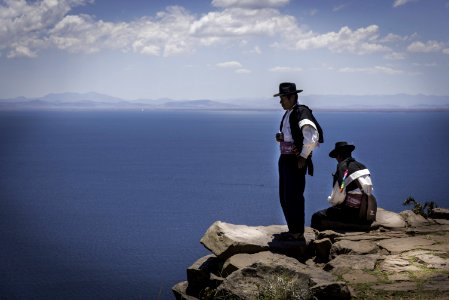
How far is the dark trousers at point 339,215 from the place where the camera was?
32.4ft

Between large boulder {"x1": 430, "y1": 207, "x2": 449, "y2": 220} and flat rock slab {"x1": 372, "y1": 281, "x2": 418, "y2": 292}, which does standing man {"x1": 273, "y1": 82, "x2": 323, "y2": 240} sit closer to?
flat rock slab {"x1": 372, "y1": 281, "x2": 418, "y2": 292}

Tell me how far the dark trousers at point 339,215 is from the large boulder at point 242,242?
30.6 inches

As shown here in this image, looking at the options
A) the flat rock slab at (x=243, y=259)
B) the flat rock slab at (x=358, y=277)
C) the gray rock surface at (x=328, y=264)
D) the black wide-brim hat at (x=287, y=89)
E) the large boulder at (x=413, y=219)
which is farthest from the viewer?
the large boulder at (x=413, y=219)

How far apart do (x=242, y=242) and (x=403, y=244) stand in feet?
8.87

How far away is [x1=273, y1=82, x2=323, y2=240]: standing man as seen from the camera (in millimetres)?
8867

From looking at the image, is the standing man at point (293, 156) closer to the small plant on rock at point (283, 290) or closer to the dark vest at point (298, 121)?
the dark vest at point (298, 121)

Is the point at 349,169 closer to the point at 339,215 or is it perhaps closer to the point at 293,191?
the point at 339,215

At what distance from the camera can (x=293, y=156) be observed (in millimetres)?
9008

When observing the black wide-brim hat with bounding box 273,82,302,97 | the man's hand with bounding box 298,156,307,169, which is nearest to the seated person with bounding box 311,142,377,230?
the man's hand with bounding box 298,156,307,169

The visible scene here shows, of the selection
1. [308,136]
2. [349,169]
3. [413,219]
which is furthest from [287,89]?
[413,219]

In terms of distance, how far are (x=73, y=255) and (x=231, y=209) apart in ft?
59.4

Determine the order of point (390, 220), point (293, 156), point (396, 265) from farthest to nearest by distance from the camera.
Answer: point (390, 220)
point (293, 156)
point (396, 265)

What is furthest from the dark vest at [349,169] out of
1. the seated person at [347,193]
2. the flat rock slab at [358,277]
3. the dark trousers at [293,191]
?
the flat rock slab at [358,277]

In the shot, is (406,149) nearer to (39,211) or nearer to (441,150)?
(441,150)
